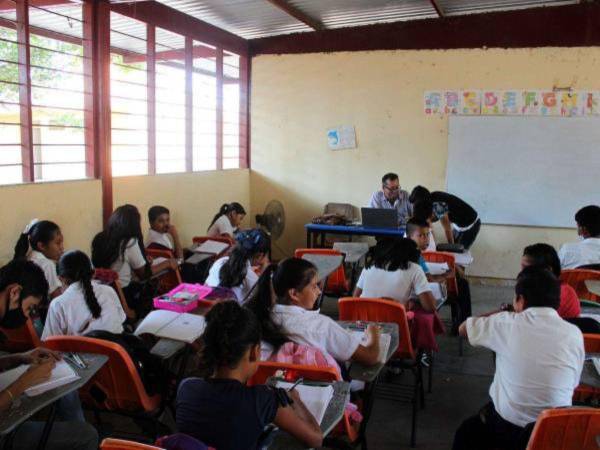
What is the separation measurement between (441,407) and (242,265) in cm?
141

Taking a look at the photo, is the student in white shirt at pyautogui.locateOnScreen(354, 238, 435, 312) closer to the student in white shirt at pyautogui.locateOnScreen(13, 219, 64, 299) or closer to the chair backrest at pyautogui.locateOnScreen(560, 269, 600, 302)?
the chair backrest at pyautogui.locateOnScreen(560, 269, 600, 302)

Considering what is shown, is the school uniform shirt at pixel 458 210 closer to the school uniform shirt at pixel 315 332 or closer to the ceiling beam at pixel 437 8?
the ceiling beam at pixel 437 8

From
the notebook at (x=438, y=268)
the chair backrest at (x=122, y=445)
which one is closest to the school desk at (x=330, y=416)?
the chair backrest at (x=122, y=445)

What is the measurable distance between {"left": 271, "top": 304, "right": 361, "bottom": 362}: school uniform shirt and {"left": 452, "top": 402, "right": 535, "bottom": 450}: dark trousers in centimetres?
51

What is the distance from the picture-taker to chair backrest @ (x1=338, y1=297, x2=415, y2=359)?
291 centimetres

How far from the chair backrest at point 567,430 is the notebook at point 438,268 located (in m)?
2.33

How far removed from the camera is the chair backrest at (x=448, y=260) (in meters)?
4.25

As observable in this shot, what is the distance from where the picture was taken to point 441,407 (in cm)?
344

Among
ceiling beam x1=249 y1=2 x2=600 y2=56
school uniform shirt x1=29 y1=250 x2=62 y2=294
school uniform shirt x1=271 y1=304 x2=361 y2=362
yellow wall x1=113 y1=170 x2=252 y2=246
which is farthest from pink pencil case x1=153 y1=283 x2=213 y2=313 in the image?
ceiling beam x1=249 y1=2 x2=600 y2=56

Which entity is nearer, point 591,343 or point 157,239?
point 591,343

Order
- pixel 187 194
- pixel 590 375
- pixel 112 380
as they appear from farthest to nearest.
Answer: pixel 187 194 → pixel 112 380 → pixel 590 375

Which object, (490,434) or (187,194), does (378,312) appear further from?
(187,194)

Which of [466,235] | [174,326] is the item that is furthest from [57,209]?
[466,235]

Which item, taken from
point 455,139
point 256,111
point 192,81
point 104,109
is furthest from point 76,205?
point 455,139
